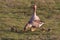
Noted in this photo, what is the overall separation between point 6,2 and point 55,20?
3101 mm

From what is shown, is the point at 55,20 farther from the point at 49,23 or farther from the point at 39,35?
the point at 39,35

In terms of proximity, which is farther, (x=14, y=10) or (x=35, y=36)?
(x=14, y=10)

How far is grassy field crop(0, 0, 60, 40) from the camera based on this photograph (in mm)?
10055

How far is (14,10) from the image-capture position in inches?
528

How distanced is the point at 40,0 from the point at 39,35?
4.67 meters

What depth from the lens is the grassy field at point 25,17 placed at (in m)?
10.1

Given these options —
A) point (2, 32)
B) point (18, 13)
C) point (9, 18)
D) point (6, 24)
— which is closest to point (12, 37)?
point (2, 32)

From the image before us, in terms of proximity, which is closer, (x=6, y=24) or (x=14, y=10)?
(x=6, y=24)

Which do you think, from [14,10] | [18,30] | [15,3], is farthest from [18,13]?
[18,30]

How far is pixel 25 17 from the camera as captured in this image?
40.6 ft

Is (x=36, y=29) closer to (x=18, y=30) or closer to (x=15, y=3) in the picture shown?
(x=18, y=30)

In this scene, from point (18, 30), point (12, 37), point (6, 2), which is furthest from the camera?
point (6, 2)

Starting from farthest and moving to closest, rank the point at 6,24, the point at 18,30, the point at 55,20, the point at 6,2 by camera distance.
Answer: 1. the point at 6,2
2. the point at 55,20
3. the point at 6,24
4. the point at 18,30

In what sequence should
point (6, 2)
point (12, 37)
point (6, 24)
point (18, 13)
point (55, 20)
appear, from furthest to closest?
1. point (6, 2)
2. point (18, 13)
3. point (55, 20)
4. point (6, 24)
5. point (12, 37)
